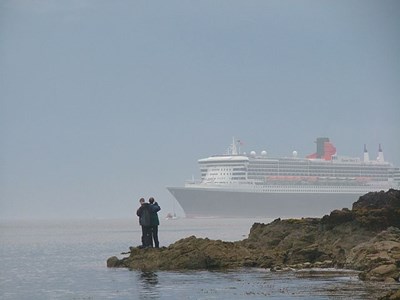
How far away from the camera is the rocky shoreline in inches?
1056

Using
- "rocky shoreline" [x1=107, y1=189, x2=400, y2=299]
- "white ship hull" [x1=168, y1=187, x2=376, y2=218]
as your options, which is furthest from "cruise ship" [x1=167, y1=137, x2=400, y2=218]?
"rocky shoreline" [x1=107, y1=189, x2=400, y2=299]

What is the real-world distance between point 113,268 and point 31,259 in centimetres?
1020

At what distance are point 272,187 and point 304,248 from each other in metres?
109

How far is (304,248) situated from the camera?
Result: 2944cm

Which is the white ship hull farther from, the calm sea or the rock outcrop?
the calm sea

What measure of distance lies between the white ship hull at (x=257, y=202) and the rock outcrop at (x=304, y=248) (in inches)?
4030

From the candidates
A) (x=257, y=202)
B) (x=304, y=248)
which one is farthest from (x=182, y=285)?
(x=257, y=202)

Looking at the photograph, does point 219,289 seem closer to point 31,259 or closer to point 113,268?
point 113,268

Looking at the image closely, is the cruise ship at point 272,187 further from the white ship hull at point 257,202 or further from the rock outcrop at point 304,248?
the rock outcrop at point 304,248

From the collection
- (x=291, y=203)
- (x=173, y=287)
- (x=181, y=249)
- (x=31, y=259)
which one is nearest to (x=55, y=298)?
(x=173, y=287)

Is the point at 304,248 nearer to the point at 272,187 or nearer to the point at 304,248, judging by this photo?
Answer: the point at 304,248

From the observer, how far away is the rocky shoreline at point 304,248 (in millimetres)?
26812

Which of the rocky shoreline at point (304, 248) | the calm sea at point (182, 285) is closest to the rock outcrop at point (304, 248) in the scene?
the rocky shoreline at point (304, 248)

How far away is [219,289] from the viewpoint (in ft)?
73.0
